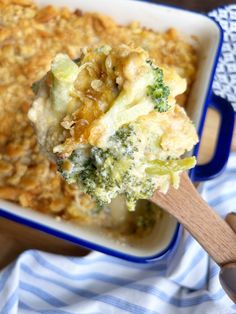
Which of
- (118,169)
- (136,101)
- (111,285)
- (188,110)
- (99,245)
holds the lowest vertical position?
(111,285)

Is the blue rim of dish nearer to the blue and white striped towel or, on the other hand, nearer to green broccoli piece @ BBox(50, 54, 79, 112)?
the blue and white striped towel

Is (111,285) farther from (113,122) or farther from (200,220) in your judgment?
(113,122)

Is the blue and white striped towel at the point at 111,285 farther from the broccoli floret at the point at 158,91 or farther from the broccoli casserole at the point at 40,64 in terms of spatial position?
the broccoli floret at the point at 158,91

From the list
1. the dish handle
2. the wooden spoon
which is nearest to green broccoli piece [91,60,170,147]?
the wooden spoon

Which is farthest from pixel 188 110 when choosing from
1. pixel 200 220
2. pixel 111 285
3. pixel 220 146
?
pixel 111 285

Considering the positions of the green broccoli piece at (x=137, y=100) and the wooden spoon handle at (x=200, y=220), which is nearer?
the green broccoli piece at (x=137, y=100)

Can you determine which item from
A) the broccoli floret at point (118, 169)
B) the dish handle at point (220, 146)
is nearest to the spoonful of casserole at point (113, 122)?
the broccoli floret at point (118, 169)
